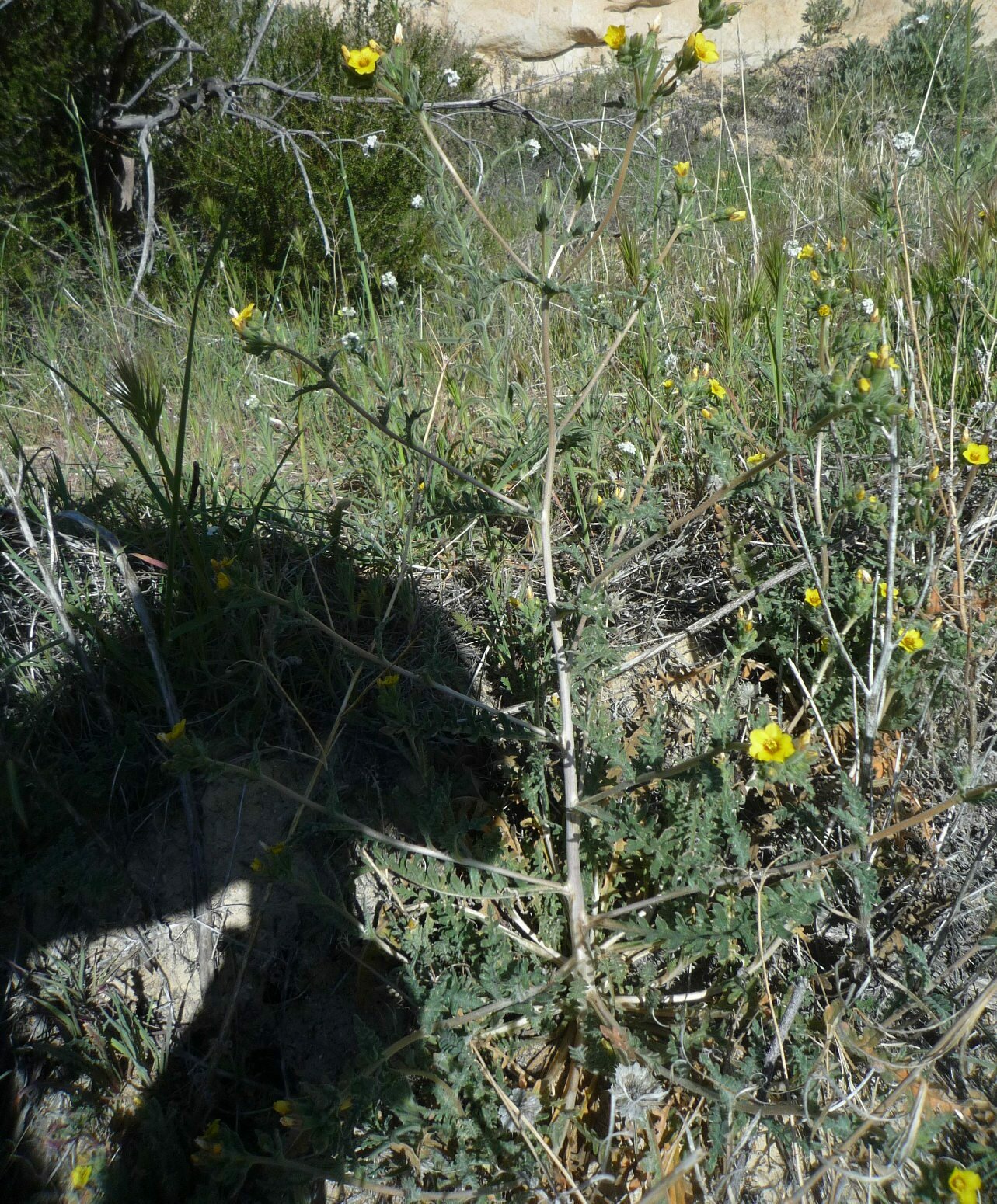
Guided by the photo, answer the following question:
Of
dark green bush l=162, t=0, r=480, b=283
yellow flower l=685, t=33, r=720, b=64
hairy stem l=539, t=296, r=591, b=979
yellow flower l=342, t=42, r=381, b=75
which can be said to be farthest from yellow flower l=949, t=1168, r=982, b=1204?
dark green bush l=162, t=0, r=480, b=283

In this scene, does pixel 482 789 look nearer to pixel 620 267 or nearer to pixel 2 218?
pixel 620 267

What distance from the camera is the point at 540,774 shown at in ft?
5.21

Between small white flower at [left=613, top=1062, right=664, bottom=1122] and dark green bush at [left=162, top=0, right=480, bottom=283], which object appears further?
dark green bush at [left=162, top=0, right=480, bottom=283]

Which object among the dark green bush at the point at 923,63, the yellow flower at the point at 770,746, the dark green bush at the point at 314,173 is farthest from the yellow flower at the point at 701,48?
the dark green bush at the point at 923,63

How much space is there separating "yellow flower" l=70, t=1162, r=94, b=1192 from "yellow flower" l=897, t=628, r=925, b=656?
1.91 m

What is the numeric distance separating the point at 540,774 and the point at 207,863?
2.58ft

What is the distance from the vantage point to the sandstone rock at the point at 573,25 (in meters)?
14.0

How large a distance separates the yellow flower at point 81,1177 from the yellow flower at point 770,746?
152 cm

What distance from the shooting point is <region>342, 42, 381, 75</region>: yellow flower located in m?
1.20

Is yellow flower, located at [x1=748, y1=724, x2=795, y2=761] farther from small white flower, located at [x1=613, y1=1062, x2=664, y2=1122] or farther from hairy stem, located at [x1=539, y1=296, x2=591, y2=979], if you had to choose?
small white flower, located at [x1=613, y1=1062, x2=664, y2=1122]

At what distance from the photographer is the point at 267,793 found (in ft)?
5.87

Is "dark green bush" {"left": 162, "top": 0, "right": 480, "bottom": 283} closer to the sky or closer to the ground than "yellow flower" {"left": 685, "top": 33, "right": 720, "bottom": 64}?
closer to the ground

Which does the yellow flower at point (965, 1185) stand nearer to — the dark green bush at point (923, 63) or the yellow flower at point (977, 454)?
the yellow flower at point (977, 454)

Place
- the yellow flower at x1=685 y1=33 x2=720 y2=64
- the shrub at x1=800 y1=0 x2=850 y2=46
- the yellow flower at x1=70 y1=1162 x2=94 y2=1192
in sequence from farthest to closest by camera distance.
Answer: the shrub at x1=800 y1=0 x2=850 y2=46 → the yellow flower at x1=70 y1=1162 x2=94 y2=1192 → the yellow flower at x1=685 y1=33 x2=720 y2=64
